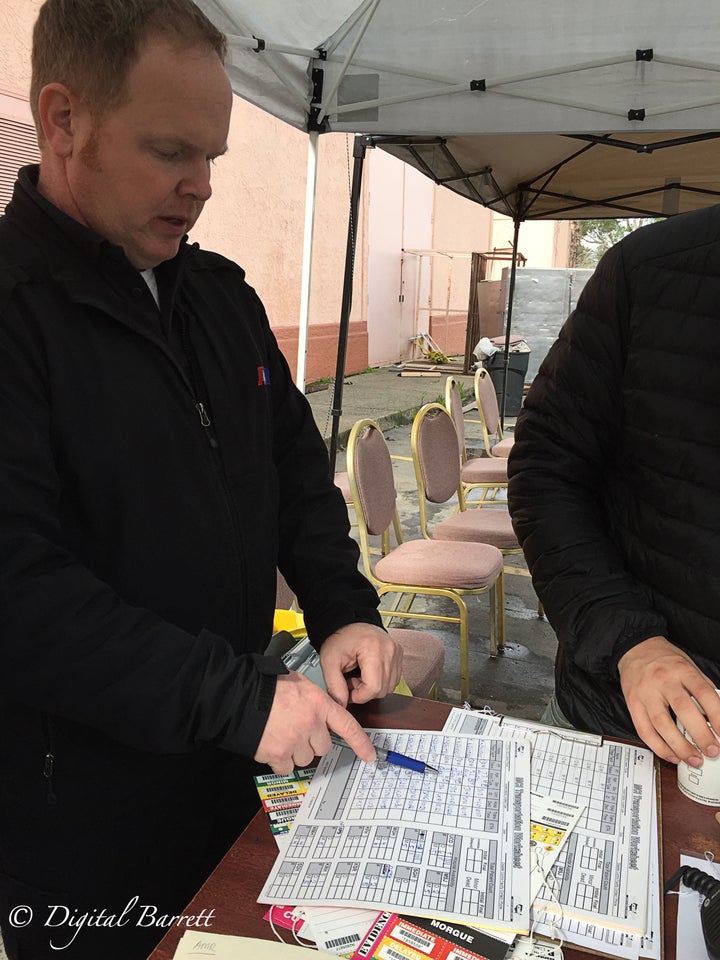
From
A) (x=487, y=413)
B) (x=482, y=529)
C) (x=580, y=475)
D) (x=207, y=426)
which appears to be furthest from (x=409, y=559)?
(x=487, y=413)

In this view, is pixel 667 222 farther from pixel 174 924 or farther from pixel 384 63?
pixel 384 63

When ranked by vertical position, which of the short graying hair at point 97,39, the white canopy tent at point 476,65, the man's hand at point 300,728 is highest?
the white canopy tent at point 476,65

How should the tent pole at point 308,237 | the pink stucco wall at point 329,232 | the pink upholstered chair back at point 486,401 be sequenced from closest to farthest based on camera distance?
the tent pole at point 308,237
the pink upholstered chair back at point 486,401
the pink stucco wall at point 329,232

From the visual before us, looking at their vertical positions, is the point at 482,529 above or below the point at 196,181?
below

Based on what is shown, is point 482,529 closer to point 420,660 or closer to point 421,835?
point 420,660

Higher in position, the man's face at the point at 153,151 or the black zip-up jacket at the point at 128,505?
the man's face at the point at 153,151

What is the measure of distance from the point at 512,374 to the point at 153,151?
9353 millimetres

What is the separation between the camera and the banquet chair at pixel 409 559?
3072 mm

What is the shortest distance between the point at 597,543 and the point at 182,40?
95 cm

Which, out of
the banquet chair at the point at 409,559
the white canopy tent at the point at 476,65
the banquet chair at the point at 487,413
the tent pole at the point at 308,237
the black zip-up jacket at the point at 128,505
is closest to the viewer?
the black zip-up jacket at the point at 128,505

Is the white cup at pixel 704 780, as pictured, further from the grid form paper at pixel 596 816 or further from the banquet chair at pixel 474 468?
the banquet chair at pixel 474 468

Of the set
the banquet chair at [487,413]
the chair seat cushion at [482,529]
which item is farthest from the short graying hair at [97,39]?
the banquet chair at [487,413]

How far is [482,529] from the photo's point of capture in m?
3.71

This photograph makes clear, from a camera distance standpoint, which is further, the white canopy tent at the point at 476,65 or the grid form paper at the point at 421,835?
the white canopy tent at the point at 476,65
